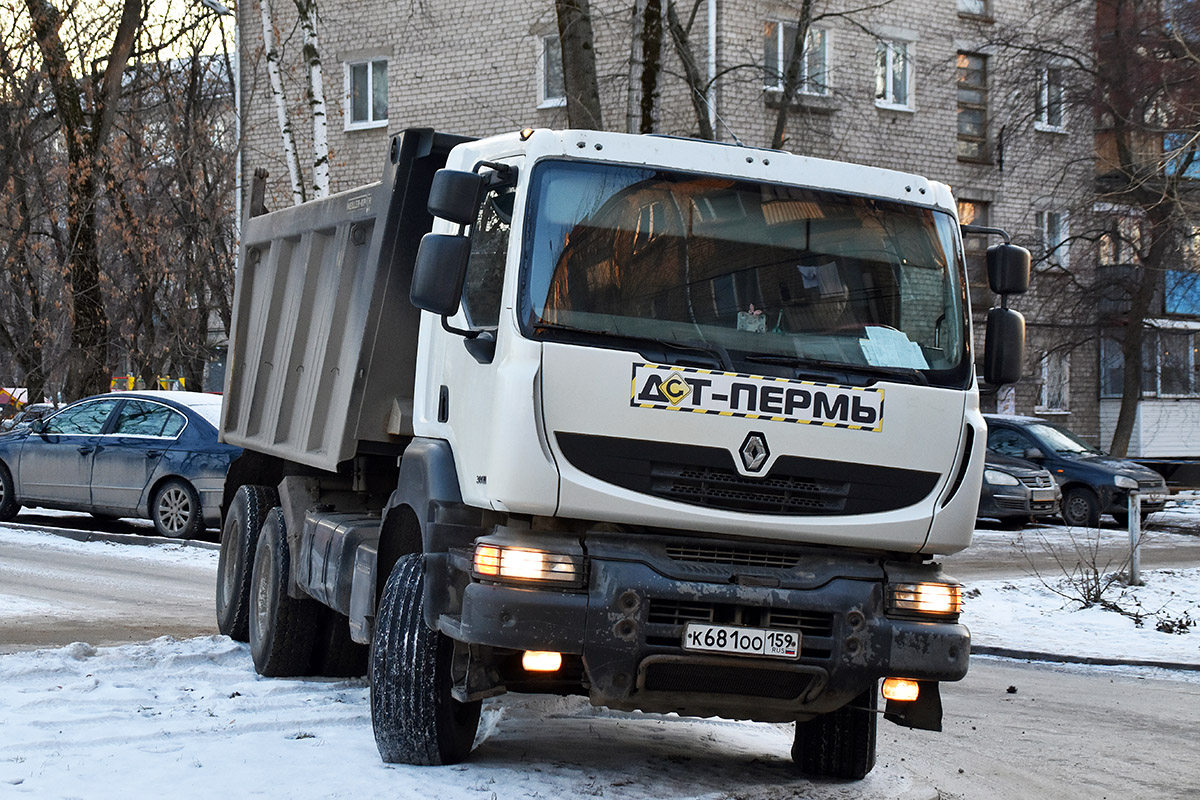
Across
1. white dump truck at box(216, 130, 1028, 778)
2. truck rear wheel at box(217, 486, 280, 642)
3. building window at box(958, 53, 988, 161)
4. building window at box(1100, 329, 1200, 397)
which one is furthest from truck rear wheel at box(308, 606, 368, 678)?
building window at box(1100, 329, 1200, 397)

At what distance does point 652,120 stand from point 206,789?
13.1 m

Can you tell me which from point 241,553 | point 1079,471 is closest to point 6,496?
point 241,553

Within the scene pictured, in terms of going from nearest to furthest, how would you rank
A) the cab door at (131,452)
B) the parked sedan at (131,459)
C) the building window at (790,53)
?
the parked sedan at (131,459) < the cab door at (131,452) < the building window at (790,53)

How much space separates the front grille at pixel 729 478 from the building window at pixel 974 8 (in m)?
30.3

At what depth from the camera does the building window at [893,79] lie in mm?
32656

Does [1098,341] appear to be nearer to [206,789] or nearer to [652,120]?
[652,120]

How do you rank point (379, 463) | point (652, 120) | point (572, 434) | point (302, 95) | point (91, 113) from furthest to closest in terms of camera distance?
point (302, 95) → point (91, 113) → point (652, 120) → point (379, 463) → point (572, 434)

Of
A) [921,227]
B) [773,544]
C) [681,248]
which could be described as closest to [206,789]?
[773,544]

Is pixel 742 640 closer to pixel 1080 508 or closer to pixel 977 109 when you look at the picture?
pixel 1080 508

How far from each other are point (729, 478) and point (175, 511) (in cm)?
1224

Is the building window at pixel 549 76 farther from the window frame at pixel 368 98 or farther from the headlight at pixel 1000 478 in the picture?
the headlight at pixel 1000 478

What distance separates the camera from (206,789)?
596 centimetres

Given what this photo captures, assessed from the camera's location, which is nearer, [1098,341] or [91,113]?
[91,113]

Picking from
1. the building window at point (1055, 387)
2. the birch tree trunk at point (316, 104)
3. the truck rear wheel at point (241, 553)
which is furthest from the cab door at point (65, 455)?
the building window at point (1055, 387)
